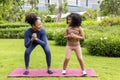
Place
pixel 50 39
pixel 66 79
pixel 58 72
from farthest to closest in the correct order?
pixel 50 39, pixel 58 72, pixel 66 79

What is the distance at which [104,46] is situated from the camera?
1078 centimetres

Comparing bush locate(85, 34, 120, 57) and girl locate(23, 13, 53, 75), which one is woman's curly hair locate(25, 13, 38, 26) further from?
bush locate(85, 34, 120, 57)

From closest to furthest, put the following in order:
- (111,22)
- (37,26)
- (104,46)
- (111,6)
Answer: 1. (37,26)
2. (104,46)
3. (111,22)
4. (111,6)

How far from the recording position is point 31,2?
4884 centimetres

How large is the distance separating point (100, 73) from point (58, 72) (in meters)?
→ 1.03

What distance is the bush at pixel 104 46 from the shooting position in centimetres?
1073

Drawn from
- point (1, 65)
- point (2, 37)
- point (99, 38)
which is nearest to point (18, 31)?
point (2, 37)

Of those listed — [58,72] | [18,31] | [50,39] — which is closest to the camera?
[58,72]

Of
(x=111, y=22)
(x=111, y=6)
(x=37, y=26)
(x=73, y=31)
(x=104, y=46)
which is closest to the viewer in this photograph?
(x=73, y=31)

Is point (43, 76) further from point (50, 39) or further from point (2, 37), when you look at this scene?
point (2, 37)

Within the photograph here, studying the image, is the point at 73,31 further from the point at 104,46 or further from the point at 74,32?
the point at 104,46

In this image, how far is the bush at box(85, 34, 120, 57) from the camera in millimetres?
10727

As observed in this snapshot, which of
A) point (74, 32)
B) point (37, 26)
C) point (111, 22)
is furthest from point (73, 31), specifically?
point (111, 22)

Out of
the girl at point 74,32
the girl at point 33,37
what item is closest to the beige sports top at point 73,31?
the girl at point 74,32
